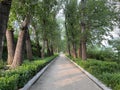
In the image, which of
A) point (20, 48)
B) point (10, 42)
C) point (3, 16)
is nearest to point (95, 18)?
point (10, 42)

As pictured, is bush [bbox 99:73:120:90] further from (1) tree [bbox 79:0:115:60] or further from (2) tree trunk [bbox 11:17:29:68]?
(1) tree [bbox 79:0:115:60]

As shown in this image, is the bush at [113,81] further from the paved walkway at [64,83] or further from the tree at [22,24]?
the tree at [22,24]

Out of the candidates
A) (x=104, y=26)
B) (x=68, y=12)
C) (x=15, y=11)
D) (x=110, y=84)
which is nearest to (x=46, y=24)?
(x=68, y=12)

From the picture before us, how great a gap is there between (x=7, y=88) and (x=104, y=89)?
13.3ft

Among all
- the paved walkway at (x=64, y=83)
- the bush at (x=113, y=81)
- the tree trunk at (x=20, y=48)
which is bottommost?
the paved walkway at (x=64, y=83)

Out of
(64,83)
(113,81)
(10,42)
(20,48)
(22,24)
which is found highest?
(22,24)

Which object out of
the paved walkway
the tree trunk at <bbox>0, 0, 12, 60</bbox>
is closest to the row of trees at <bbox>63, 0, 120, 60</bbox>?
the paved walkway

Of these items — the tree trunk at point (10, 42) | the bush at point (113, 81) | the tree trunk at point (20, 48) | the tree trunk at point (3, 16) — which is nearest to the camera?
the tree trunk at point (3, 16)

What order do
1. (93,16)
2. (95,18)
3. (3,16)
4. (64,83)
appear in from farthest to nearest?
(95,18) < (93,16) < (64,83) < (3,16)

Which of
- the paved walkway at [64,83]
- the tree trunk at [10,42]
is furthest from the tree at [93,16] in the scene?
the paved walkway at [64,83]

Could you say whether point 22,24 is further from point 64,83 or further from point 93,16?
point 93,16

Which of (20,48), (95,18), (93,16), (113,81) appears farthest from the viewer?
(95,18)

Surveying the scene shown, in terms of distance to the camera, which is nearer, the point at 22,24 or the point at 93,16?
the point at 22,24

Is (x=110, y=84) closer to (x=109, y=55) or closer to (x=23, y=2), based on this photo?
(x=23, y=2)
